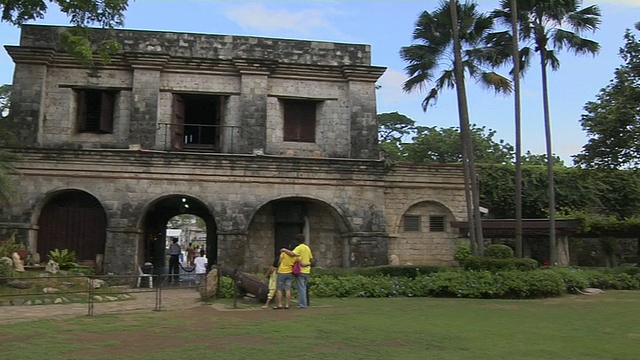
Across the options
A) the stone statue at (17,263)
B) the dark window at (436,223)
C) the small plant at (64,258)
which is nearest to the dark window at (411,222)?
the dark window at (436,223)

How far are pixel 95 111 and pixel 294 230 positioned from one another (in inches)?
298

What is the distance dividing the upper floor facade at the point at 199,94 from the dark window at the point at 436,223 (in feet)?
10.2

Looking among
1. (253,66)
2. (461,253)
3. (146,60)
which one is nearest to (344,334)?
(461,253)

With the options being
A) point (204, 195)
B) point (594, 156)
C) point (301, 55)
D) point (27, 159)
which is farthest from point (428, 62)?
point (27, 159)

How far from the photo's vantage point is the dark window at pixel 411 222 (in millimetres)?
19750

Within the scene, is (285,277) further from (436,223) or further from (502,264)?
(436,223)

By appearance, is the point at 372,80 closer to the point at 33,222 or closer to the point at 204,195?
the point at 204,195

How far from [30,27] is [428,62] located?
12.7m

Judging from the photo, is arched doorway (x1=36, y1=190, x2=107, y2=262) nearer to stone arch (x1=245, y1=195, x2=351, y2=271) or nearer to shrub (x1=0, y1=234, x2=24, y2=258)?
shrub (x1=0, y1=234, x2=24, y2=258)

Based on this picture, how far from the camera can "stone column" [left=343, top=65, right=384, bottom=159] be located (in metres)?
19.4

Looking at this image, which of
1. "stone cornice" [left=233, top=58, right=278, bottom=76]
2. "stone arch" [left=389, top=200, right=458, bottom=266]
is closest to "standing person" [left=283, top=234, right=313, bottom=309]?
"stone arch" [left=389, top=200, right=458, bottom=266]

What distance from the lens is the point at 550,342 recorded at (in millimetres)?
8203

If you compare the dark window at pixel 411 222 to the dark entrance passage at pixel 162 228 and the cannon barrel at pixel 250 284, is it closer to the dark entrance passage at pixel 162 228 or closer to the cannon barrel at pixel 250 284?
the dark entrance passage at pixel 162 228

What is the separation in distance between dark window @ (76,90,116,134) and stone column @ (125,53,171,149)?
1049mm
